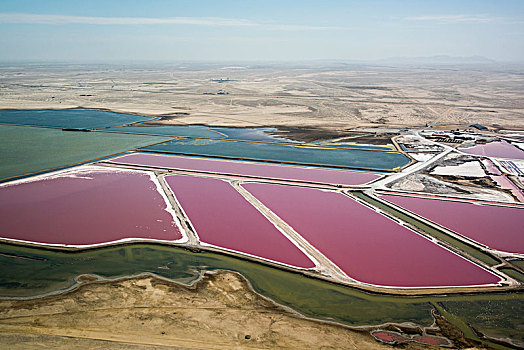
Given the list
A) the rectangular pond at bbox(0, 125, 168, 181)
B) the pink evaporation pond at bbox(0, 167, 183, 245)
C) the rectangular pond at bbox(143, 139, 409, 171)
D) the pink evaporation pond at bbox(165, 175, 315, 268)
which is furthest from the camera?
the rectangular pond at bbox(143, 139, 409, 171)

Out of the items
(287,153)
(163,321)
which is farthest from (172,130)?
(163,321)

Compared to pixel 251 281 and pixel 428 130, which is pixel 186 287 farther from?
pixel 428 130

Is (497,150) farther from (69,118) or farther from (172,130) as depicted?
(69,118)

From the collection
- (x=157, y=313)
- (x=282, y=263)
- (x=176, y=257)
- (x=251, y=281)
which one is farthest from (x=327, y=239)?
(x=157, y=313)

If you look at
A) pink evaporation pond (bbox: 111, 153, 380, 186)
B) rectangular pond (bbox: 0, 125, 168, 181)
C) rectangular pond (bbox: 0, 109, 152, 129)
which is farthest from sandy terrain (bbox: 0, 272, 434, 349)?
rectangular pond (bbox: 0, 109, 152, 129)

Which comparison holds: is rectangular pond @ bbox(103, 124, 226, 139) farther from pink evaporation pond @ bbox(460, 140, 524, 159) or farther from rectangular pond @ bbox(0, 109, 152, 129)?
pink evaporation pond @ bbox(460, 140, 524, 159)

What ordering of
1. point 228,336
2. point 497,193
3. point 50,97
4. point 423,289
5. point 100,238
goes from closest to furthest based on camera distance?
point 228,336 → point 423,289 → point 100,238 → point 497,193 → point 50,97
